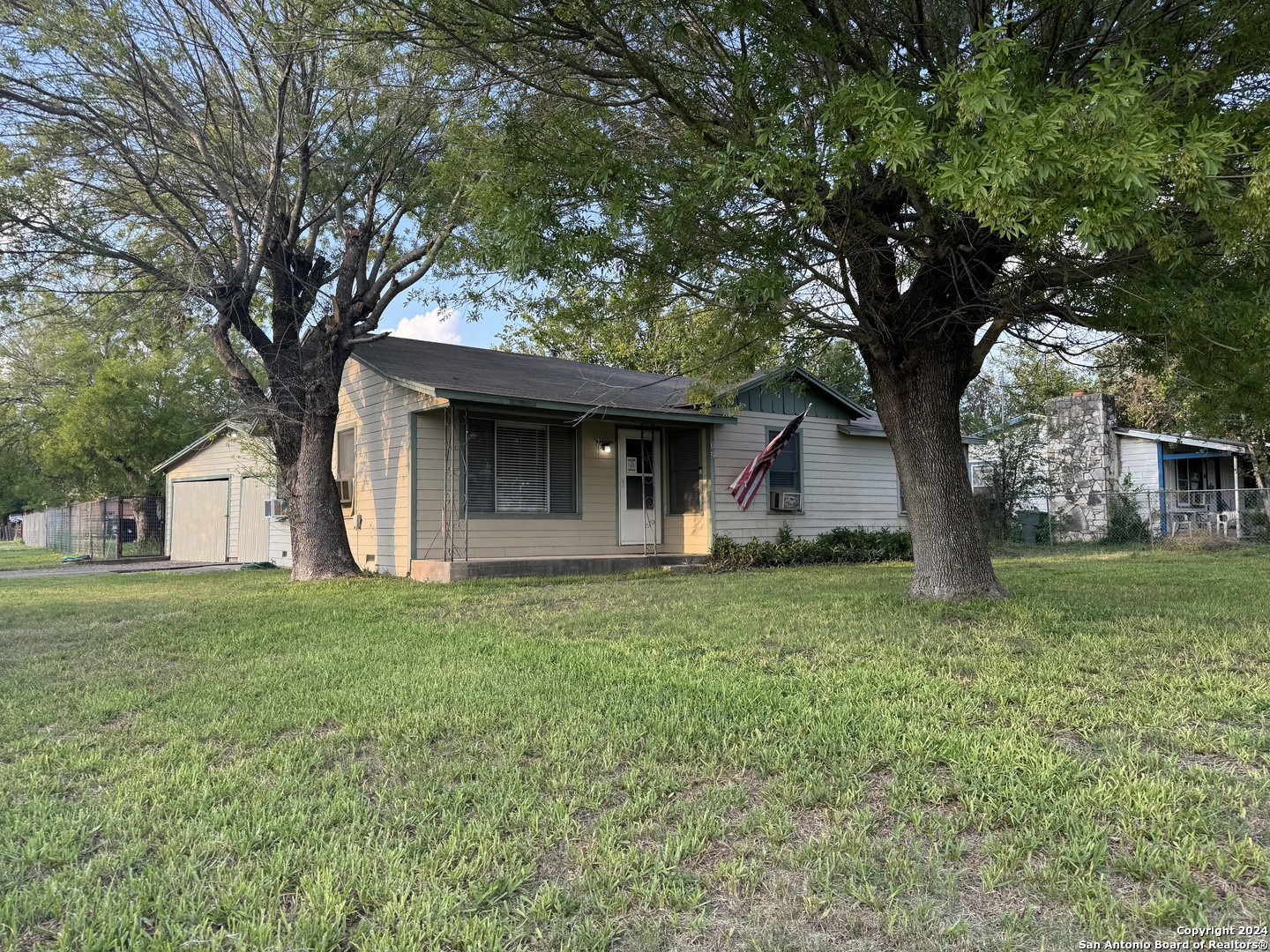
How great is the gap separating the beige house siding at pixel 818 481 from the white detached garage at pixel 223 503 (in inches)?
336

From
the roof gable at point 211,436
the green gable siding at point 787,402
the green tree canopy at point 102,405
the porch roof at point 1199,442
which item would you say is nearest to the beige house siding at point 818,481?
the green gable siding at point 787,402

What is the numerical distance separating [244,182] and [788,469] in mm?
10134

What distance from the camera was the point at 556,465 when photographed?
12625 mm

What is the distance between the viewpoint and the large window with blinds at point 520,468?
466 inches

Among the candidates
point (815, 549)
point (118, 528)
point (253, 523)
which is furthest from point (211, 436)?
point (815, 549)

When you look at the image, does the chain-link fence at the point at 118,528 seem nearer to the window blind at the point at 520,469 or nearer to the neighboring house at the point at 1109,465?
the window blind at the point at 520,469

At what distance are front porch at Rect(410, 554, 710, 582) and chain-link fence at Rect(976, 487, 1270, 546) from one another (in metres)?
9.35

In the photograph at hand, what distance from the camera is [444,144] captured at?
1024 centimetres

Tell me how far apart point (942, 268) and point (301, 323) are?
371 inches

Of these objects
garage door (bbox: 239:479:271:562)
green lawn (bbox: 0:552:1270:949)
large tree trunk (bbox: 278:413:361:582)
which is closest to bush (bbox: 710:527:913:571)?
large tree trunk (bbox: 278:413:361:582)

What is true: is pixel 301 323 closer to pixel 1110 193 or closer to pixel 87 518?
pixel 1110 193

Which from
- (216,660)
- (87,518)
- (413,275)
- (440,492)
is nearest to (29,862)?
(216,660)

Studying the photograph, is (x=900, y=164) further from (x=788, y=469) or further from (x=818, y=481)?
(x=818, y=481)

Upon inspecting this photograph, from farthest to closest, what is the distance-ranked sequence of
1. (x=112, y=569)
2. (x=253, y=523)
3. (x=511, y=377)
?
(x=253, y=523) < (x=112, y=569) < (x=511, y=377)
